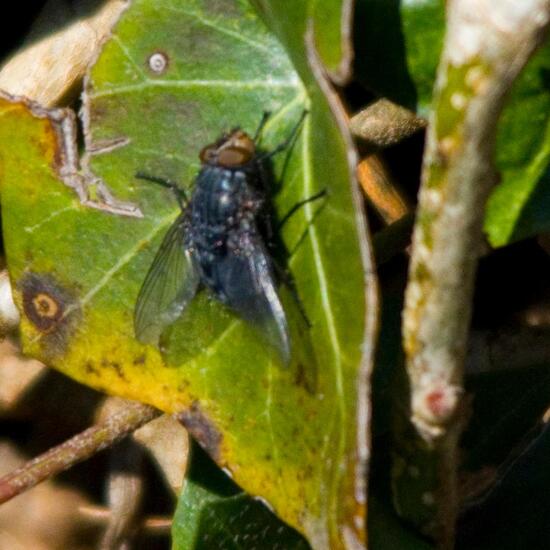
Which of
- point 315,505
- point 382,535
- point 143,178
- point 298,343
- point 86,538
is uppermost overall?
point 143,178

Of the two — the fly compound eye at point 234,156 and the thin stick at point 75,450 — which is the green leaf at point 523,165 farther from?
the thin stick at point 75,450

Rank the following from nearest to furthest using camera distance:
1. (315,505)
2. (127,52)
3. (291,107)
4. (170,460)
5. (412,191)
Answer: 1. (315,505)
2. (291,107)
3. (127,52)
4. (412,191)
5. (170,460)

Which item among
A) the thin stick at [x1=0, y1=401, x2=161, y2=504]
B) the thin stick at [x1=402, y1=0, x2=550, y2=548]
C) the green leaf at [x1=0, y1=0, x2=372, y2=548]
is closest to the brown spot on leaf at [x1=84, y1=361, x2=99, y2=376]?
the green leaf at [x1=0, y1=0, x2=372, y2=548]

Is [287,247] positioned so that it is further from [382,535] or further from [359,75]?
[382,535]

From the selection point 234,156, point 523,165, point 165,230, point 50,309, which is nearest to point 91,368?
point 50,309

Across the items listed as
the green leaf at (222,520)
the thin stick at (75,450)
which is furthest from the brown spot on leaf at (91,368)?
the green leaf at (222,520)

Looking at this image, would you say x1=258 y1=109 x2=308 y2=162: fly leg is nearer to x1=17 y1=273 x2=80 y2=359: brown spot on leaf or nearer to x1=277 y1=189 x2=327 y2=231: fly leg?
x1=277 y1=189 x2=327 y2=231: fly leg

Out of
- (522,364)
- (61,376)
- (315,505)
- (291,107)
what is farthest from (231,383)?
(61,376)

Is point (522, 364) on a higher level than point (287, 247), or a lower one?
lower
